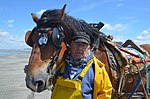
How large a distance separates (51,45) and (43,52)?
0.14m

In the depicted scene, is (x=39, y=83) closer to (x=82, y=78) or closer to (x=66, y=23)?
(x=82, y=78)

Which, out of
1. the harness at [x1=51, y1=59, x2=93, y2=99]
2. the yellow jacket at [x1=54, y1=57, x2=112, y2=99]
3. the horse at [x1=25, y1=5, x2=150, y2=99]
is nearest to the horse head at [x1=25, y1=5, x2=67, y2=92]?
the horse at [x1=25, y1=5, x2=150, y2=99]

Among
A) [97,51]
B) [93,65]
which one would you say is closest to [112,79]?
[97,51]

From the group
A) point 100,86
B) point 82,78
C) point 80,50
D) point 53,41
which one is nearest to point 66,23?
point 53,41

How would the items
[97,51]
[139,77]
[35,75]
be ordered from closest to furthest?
[35,75] → [97,51] → [139,77]

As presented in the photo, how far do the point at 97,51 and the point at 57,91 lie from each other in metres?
0.90

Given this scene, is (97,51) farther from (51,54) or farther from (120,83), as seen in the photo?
(51,54)

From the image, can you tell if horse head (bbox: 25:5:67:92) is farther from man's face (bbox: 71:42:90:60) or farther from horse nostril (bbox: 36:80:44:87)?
man's face (bbox: 71:42:90:60)

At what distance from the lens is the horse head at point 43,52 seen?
3.13 meters

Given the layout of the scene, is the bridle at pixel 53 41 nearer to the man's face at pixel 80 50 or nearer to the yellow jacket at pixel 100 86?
the man's face at pixel 80 50

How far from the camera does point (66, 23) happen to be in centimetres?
360

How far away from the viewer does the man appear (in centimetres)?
317

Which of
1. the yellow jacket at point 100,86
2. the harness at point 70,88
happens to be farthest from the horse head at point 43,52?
the yellow jacket at point 100,86

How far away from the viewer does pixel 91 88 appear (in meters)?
3.23
